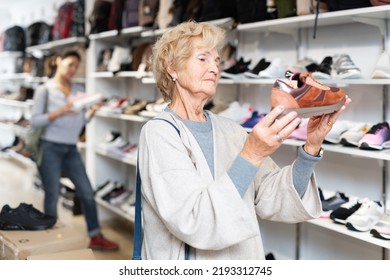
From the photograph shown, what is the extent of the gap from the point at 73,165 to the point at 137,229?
2.13 meters

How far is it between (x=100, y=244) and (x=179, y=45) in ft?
7.90

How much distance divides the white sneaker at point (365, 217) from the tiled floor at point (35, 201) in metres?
1.49

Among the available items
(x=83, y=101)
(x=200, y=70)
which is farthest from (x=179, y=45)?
(x=83, y=101)

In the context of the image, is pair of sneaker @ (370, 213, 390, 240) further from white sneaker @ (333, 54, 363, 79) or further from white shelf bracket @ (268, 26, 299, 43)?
white shelf bracket @ (268, 26, 299, 43)

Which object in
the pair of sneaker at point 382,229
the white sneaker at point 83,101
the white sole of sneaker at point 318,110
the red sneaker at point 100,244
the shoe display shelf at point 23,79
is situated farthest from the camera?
the red sneaker at point 100,244

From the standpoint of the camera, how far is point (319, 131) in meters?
1.25

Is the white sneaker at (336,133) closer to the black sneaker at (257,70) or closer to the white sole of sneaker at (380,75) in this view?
the white sole of sneaker at (380,75)

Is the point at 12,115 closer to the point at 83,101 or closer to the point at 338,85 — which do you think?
the point at 83,101

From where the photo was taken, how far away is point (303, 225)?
8.79ft

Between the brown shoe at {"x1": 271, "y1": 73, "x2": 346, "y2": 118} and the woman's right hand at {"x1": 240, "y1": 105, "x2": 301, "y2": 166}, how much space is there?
1.6 inches

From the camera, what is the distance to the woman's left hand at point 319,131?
1245mm

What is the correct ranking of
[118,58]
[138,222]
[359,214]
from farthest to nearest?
1. [118,58]
2. [359,214]
3. [138,222]

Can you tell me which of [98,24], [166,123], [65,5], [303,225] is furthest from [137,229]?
[65,5]

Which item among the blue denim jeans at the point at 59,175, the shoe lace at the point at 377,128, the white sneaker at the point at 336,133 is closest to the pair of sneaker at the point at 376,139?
the shoe lace at the point at 377,128
